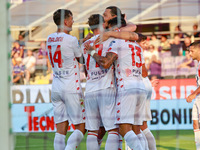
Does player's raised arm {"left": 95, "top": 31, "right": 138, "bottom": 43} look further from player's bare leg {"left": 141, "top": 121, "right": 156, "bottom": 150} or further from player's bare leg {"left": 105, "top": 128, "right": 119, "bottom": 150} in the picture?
player's bare leg {"left": 141, "top": 121, "right": 156, "bottom": 150}

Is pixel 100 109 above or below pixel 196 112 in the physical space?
above

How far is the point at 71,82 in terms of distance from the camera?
4.82m

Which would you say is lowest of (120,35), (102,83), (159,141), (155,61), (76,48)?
(159,141)

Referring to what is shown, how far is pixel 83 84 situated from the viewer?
26.9 feet

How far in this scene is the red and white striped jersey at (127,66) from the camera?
4.40 m

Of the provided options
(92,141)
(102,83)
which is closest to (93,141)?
(92,141)

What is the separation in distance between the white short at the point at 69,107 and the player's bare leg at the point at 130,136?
0.60 meters

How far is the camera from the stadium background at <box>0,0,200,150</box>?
793 centimetres

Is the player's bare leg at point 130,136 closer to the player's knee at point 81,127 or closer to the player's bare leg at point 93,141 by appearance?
the player's bare leg at point 93,141

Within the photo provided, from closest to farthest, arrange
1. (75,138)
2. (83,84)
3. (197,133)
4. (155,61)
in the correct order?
(75,138) → (197,133) → (83,84) → (155,61)

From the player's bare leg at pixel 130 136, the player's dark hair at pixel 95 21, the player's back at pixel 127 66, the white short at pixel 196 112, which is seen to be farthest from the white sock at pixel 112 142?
the white short at pixel 196 112

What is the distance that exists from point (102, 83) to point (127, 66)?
1.00ft

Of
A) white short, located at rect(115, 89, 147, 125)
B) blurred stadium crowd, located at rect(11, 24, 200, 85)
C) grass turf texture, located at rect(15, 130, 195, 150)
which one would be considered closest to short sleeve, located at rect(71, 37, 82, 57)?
white short, located at rect(115, 89, 147, 125)

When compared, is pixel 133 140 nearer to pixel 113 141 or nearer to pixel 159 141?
pixel 113 141
